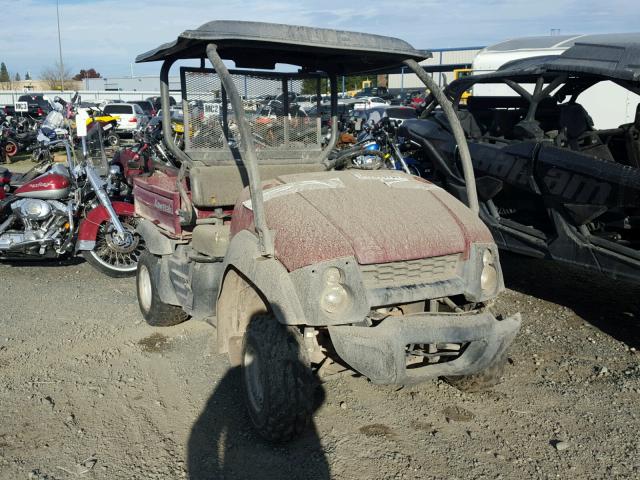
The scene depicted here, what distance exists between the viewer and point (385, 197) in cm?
365

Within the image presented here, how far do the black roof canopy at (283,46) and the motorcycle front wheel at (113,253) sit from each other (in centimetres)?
251

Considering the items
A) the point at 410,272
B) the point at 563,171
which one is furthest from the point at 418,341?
the point at 563,171

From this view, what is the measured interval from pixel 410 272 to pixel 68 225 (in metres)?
4.58

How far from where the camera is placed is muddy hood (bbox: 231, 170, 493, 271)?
3.12 metres

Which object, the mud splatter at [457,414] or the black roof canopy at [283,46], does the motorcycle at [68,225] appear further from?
the mud splatter at [457,414]

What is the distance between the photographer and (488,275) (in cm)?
351

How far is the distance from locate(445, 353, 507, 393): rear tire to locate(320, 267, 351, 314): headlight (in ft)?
4.00

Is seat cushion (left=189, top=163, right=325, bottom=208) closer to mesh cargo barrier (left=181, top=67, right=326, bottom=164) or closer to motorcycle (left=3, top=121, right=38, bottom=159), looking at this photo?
mesh cargo barrier (left=181, top=67, right=326, bottom=164)

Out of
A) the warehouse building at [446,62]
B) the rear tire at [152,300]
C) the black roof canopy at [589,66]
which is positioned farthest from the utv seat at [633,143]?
the warehouse building at [446,62]

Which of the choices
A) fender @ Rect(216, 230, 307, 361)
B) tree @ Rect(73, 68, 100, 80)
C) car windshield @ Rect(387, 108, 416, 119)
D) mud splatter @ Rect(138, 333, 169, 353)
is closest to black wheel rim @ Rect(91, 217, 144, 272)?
mud splatter @ Rect(138, 333, 169, 353)

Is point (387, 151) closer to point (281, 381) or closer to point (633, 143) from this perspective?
point (633, 143)

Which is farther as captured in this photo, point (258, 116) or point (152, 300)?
point (152, 300)

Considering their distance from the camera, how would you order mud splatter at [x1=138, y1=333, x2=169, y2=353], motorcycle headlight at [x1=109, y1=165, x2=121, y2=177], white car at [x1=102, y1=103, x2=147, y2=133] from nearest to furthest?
mud splatter at [x1=138, y1=333, x2=169, y2=353] → motorcycle headlight at [x1=109, y1=165, x2=121, y2=177] → white car at [x1=102, y1=103, x2=147, y2=133]

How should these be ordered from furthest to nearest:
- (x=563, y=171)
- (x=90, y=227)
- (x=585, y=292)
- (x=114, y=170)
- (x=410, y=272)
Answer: (x=114, y=170) → (x=90, y=227) → (x=585, y=292) → (x=563, y=171) → (x=410, y=272)
